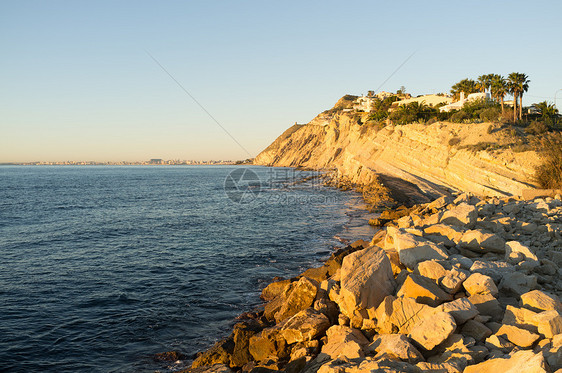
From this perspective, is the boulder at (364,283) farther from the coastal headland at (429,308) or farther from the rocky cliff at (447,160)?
the rocky cliff at (447,160)

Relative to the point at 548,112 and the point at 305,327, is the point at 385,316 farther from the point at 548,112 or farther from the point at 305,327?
the point at 548,112

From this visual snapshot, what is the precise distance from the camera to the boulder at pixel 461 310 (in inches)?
267

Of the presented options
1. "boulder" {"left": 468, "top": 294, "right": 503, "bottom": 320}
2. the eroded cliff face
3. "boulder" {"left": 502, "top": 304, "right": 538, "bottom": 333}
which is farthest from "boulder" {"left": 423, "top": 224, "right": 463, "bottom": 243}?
the eroded cliff face

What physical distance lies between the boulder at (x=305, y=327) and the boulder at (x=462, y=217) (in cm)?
712

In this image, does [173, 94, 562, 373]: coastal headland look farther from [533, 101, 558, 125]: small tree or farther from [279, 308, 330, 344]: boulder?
[533, 101, 558, 125]: small tree

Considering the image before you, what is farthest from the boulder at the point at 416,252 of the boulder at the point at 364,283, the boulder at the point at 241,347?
the boulder at the point at 241,347

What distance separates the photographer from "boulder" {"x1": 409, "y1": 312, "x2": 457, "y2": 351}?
20.9ft

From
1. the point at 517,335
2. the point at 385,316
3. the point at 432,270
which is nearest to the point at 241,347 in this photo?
the point at 385,316

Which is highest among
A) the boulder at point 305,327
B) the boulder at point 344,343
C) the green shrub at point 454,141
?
the green shrub at point 454,141

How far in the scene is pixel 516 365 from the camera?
4.91 m

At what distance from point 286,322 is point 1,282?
46.9ft

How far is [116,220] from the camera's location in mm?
32062

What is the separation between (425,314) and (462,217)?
709cm

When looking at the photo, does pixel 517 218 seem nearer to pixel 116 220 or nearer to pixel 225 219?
pixel 225 219
